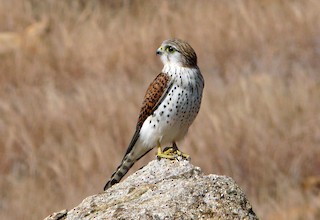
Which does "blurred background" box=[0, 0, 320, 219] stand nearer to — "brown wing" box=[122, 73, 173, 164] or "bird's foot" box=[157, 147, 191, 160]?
"brown wing" box=[122, 73, 173, 164]

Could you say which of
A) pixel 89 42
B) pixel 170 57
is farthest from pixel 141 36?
pixel 170 57

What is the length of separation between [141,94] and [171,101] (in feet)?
24.6

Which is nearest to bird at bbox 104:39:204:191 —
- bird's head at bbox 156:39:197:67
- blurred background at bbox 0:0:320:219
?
bird's head at bbox 156:39:197:67

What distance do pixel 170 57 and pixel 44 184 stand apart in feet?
20.4

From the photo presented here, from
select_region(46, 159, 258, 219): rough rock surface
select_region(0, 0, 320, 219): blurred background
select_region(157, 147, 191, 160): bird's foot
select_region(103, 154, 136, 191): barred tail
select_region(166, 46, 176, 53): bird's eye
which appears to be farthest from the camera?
select_region(0, 0, 320, 219): blurred background

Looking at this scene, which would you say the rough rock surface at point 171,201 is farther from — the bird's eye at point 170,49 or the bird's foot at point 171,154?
the bird's eye at point 170,49

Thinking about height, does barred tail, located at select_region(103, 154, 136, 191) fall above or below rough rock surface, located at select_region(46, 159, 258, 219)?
above

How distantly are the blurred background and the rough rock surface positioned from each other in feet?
19.9

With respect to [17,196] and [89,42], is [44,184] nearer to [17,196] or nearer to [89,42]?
[17,196]

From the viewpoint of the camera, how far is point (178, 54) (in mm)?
7285

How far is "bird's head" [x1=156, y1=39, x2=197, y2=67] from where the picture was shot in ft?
23.8

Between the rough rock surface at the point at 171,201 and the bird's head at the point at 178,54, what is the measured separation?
183 centimetres

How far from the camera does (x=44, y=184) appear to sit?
13156mm

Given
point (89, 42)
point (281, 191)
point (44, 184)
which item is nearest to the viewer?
point (281, 191)
